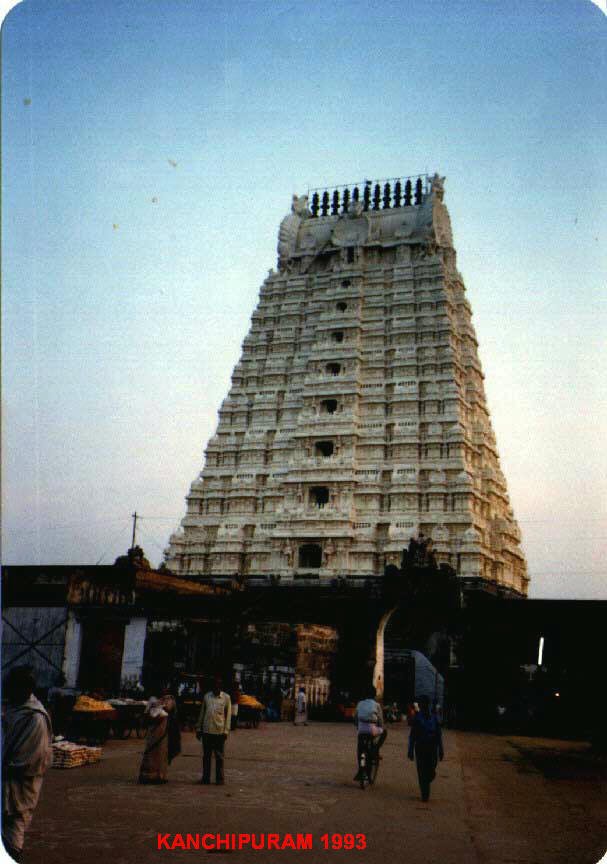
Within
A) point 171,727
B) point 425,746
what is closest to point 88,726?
point 171,727

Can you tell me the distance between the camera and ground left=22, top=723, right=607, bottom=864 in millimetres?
7180

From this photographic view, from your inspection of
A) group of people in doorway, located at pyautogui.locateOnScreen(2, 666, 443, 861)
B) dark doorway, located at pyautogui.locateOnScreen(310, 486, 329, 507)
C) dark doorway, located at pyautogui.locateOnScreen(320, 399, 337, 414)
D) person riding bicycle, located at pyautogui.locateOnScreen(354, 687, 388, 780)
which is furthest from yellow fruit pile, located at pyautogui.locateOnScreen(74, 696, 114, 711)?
dark doorway, located at pyautogui.locateOnScreen(320, 399, 337, 414)

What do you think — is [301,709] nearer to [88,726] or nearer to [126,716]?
[126,716]

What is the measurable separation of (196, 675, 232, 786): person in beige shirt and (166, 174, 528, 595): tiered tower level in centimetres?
3203

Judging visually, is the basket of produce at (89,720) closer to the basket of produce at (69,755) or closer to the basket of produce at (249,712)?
the basket of produce at (69,755)

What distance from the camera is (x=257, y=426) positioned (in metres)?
53.0

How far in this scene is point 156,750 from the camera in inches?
420

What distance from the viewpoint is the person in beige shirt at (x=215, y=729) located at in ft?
35.1

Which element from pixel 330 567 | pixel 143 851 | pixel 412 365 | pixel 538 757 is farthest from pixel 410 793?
pixel 412 365

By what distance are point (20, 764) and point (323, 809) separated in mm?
4461

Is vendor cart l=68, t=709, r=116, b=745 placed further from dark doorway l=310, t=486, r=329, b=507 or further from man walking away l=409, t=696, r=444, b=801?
dark doorway l=310, t=486, r=329, b=507

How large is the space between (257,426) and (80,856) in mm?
46593

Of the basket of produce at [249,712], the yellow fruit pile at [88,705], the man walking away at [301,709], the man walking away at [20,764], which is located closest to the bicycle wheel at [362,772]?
the yellow fruit pile at [88,705]

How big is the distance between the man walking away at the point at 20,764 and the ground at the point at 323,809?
87 centimetres
